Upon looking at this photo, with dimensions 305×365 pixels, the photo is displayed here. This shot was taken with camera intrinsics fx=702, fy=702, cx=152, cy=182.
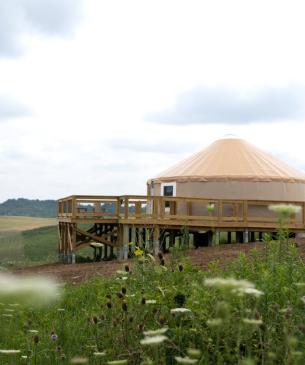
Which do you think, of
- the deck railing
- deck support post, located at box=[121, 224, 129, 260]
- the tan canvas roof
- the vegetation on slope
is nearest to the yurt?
the tan canvas roof

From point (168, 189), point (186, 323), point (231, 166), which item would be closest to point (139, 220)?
point (168, 189)

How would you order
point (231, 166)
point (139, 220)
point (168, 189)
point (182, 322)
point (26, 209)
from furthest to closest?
point (26, 209), point (168, 189), point (231, 166), point (139, 220), point (182, 322)

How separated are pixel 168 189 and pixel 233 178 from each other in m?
1.86

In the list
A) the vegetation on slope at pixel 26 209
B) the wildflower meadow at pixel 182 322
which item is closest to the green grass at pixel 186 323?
the wildflower meadow at pixel 182 322

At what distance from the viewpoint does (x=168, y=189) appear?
18812 mm

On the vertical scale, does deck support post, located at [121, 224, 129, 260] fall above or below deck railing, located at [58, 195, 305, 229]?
below

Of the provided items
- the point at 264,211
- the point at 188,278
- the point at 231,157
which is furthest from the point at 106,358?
the point at 231,157

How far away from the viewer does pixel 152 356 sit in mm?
3928

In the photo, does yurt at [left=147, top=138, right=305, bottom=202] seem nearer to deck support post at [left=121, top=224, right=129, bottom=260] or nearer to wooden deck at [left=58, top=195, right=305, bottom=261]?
wooden deck at [left=58, top=195, right=305, bottom=261]

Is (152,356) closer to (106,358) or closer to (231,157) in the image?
(106,358)

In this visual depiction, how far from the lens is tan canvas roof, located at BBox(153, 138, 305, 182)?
18141 millimetres

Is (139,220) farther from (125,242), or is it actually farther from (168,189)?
(168,189)

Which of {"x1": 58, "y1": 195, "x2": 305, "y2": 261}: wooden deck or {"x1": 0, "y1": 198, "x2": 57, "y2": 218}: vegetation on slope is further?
{"x1": 0, "y1": 198, "x2": 57, "y2": 218}: vegetation on slope

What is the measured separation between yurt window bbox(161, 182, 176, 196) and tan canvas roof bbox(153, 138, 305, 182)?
16 cm
